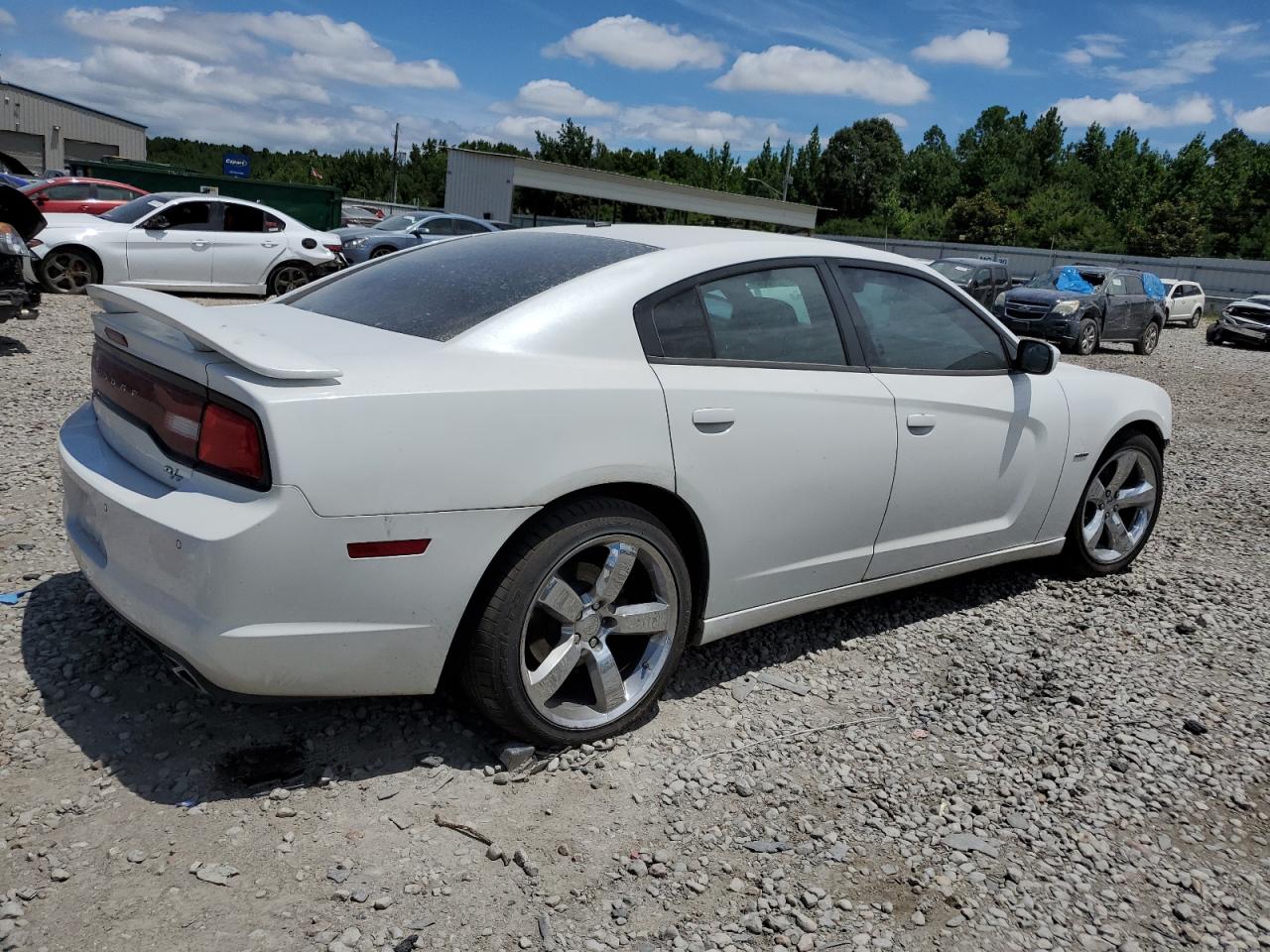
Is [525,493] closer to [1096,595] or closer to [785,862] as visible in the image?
[785,862]

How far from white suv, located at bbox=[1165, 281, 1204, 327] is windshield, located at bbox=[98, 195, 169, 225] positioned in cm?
2613

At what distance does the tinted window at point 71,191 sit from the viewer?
17.9 m

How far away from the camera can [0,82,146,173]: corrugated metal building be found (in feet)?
184

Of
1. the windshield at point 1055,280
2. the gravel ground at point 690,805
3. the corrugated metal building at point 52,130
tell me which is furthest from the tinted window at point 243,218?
the corrugated metal building at point 52,130

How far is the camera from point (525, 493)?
269 centimetres

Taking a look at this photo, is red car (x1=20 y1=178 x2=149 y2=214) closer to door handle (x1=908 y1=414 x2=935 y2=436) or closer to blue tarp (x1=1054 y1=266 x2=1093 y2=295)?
door handle (x1=908 y1=414 x2=935 y2=436)

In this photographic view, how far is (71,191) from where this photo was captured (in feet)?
61.1

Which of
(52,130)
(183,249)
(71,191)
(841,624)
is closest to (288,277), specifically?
(183,249)

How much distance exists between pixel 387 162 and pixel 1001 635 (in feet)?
287

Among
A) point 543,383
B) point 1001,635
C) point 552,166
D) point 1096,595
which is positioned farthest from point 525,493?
point 552,166

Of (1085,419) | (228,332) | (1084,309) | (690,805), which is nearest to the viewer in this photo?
(228,332)

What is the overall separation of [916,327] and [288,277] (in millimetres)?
12160

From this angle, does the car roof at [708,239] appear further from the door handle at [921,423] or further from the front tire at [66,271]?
the front tire at [66,271]

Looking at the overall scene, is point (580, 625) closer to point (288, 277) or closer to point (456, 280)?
point (456, 280)
